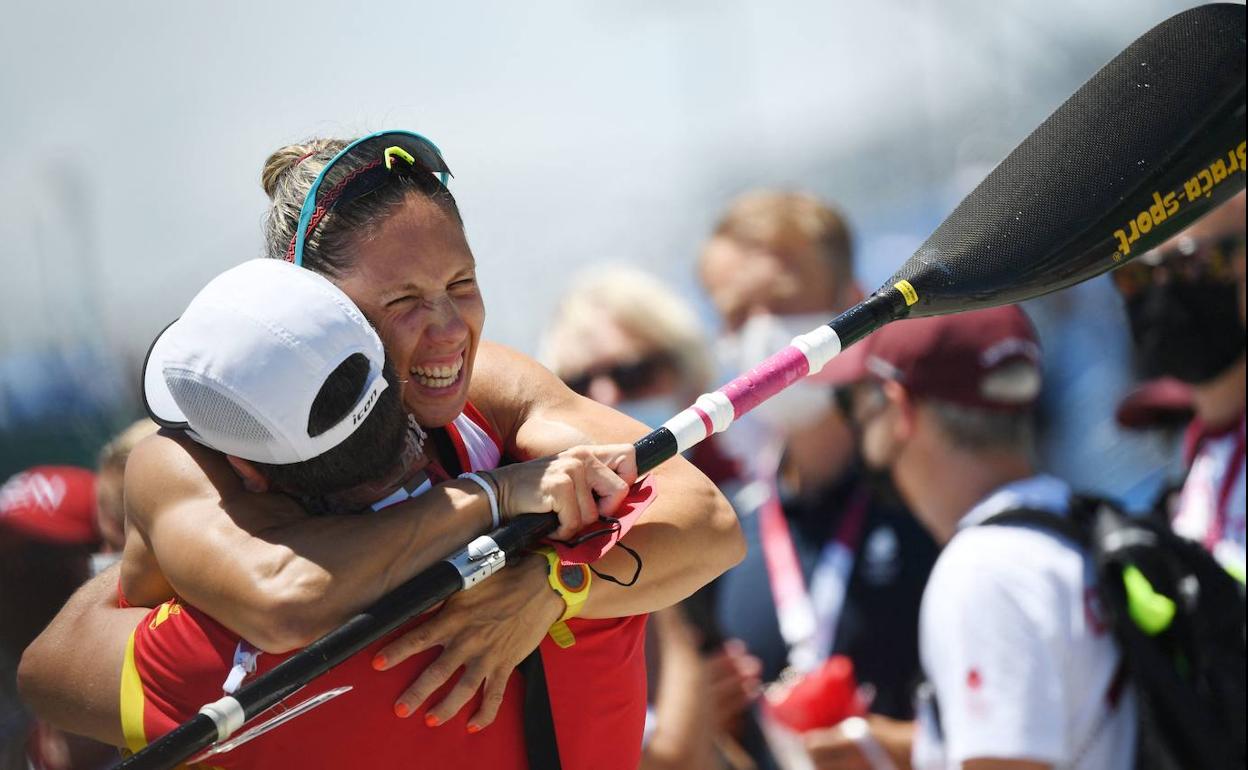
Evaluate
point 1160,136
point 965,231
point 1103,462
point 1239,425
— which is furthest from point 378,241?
point 1103,462

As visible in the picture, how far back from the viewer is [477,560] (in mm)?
2057

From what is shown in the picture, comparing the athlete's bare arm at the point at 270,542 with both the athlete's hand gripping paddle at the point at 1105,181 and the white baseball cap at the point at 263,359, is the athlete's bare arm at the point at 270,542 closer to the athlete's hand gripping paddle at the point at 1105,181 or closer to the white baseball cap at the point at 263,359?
the white baseball cap at the point at 263,359

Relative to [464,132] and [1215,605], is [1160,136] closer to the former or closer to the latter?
[1215,605]

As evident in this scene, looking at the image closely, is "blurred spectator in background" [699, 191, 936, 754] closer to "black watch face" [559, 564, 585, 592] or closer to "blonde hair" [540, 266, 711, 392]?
"blonde hair" [540, 266, 711, 392]

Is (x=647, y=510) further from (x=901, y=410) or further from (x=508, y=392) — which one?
(x=901, y=410)

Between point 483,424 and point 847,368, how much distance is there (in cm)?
202

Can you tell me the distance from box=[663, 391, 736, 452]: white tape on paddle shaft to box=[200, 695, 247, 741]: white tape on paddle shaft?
76 centimetres

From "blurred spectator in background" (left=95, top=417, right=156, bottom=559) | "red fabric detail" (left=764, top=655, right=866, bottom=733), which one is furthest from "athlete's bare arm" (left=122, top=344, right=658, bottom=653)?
"red fabric detail" (left=764, top=655, right=866, bottom=733)

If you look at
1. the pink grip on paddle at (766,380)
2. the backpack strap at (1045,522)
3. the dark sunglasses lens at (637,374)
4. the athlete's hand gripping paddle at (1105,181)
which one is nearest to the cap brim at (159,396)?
the pink grip on paddle at (766,380)

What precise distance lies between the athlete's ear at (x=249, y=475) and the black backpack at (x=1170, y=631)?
6.30 feet

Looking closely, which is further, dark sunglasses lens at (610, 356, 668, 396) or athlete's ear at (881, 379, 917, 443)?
dark sunglasses lens at (610, 356, 668, 396)

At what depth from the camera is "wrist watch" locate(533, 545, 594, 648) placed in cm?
215

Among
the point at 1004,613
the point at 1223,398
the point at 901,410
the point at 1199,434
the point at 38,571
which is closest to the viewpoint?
the point at 1004,613

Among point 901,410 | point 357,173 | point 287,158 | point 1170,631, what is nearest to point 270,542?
point 357,173
